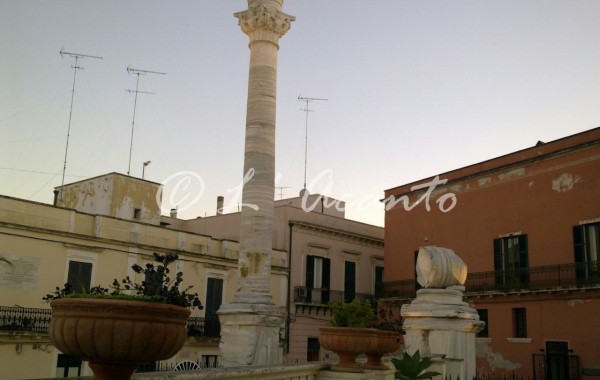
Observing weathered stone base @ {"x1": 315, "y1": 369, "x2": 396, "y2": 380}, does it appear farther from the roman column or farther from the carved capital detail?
the carved capital detail

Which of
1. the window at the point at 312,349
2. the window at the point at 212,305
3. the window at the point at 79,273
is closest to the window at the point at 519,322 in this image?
the window at the point at 312,349

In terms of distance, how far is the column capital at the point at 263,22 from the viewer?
1574 centimetres

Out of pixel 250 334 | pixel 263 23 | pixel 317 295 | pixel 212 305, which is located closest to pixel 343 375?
pixel 250 334

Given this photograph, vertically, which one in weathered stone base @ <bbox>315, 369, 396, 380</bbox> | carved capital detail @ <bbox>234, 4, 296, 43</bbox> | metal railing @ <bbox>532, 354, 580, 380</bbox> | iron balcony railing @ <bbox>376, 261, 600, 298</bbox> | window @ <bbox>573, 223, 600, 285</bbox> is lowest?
metal railing @ <bbox>532, 354, 580, 380</bbox>

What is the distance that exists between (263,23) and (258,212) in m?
4.65

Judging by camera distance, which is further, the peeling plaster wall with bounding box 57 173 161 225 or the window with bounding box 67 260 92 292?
the peeling plaster wall with bounding box 57 173 161 225

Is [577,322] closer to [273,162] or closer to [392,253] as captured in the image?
Answer: [392,253]

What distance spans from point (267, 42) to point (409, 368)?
33.7 ft

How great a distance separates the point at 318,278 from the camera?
34.1 metres

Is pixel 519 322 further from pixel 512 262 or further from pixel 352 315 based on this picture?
pixel 352 315

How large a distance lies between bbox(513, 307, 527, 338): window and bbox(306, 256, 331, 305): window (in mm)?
10902

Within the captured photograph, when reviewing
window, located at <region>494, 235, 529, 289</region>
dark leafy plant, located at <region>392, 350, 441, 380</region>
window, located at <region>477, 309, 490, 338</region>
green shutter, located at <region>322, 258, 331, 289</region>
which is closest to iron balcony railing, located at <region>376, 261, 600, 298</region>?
window, located at <region>494, 235, 529, 289</region>

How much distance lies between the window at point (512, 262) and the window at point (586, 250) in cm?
222

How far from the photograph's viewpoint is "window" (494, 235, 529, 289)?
82.5 ft
